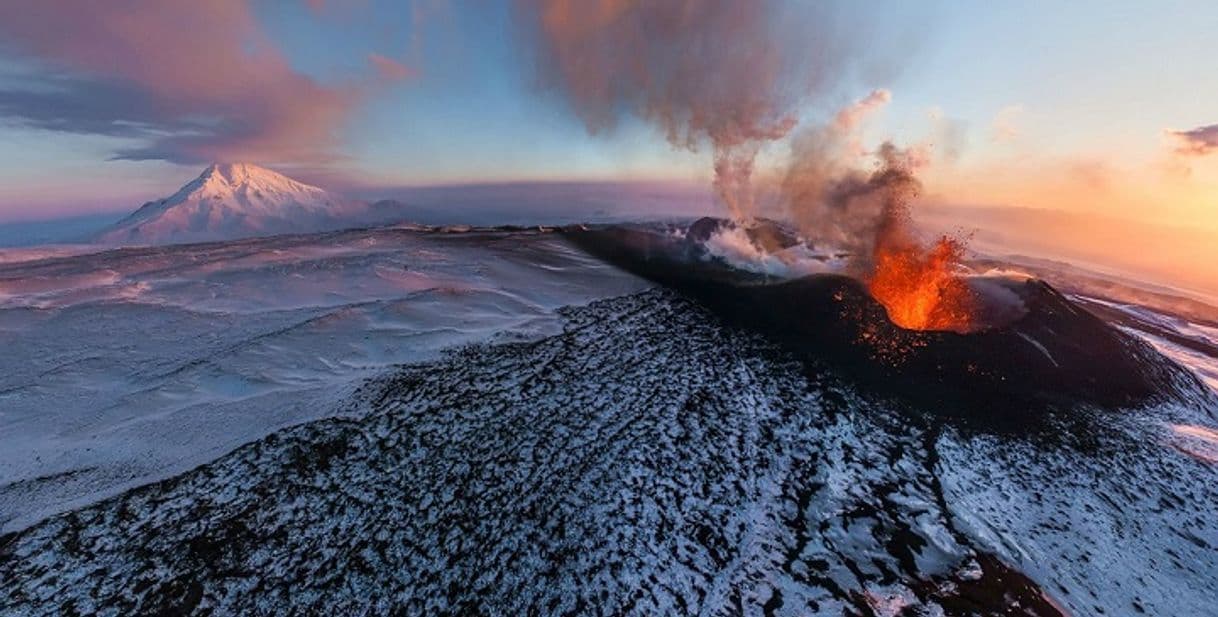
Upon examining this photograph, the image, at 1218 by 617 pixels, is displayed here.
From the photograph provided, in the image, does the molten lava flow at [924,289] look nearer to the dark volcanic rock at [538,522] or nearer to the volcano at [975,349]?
the volcano at [975,349]

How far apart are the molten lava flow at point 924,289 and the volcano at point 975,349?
1541 millimetres

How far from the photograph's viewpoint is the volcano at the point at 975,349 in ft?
102

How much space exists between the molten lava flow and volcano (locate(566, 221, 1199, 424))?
154cm

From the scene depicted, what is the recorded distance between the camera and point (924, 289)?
44.6 meters

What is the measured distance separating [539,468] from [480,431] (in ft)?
13.8

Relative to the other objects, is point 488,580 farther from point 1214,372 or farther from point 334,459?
point 1214,372

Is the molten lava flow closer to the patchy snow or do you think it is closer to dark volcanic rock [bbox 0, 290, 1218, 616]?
dark volcanic rock [bbox 0, 290, 1218, 616]

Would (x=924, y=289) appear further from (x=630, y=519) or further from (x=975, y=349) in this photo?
(x=630, y=519)

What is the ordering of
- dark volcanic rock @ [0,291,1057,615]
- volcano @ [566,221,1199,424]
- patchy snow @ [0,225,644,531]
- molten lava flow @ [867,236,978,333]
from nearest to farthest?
1. dark volcanic rock @ [0,291,1057,615]
2. patchy snow @ [0,225,644,531]
3. volcano @ [566,221,1199,424]
4. molten lava flow @ [867,236,978,333]

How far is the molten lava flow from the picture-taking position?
42219mm

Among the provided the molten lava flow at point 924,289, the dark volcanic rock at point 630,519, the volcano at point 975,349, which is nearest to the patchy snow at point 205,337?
the dark volcanic rock at point 630,519

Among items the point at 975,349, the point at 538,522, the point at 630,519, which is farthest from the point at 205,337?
the point at 975,349

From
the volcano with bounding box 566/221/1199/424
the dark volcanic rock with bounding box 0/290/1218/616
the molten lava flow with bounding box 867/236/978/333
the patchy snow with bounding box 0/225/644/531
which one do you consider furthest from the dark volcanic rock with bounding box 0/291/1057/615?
the molten lava flow with bounding box 867/236/978/333

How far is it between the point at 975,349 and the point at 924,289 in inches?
394
